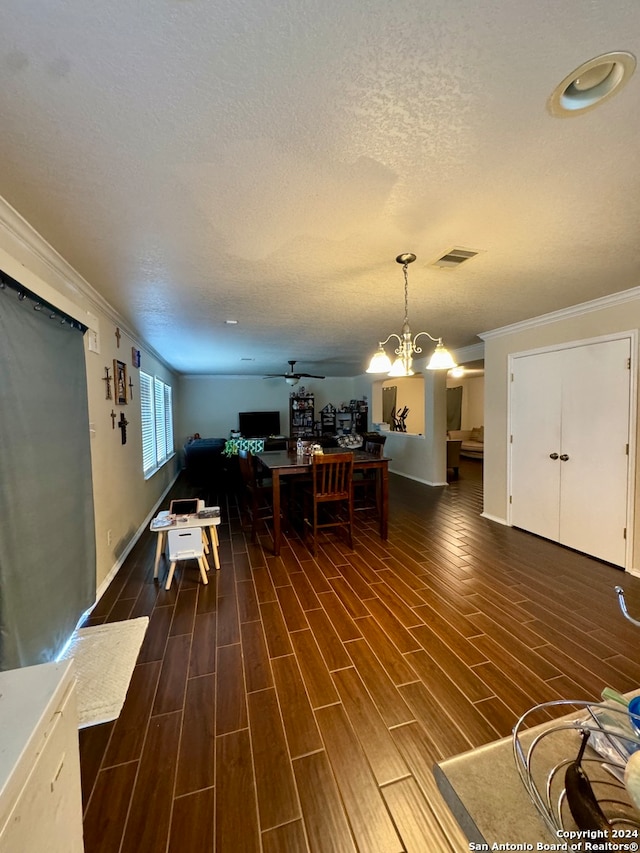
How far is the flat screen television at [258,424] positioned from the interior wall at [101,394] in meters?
4.22

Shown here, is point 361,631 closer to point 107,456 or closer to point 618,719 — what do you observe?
point 618,719

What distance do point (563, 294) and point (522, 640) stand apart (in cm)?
266

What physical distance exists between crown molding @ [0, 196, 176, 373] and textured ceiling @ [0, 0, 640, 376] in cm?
7

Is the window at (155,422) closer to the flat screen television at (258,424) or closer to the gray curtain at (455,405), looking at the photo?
the flat screen television at (258,424)

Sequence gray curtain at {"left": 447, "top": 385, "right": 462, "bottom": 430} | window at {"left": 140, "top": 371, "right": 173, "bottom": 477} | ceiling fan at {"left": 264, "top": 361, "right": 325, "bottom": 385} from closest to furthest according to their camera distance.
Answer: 1. window at {"left": 140, "top": 371, "right": 173, "bottom": 477}
2. ceiling fan at {"left": 264, "top": 361, "right": 325, "bottom": 385}
3. gray curtain at {"left": 447, "top": 385, "right": 462, "bottom": 430}

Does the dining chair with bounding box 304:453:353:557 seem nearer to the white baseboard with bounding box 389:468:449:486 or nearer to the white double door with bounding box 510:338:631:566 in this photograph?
the white double door with bounding box 510:338:631:566

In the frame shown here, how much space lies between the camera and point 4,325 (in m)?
1.47

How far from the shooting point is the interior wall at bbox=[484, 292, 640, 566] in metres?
3.11

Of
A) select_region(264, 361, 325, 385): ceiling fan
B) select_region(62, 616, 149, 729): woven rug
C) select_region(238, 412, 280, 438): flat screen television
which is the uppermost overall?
select_region(264, 361, 325, 385): ceiling fan

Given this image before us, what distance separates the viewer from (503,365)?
4.00 meters

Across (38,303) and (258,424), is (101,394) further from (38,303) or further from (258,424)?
(258,424)

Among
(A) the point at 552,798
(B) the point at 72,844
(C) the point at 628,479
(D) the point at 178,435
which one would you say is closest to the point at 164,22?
(A) the point at 552,798

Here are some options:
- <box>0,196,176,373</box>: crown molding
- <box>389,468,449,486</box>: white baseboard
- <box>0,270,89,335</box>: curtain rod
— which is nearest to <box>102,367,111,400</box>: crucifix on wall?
<box>0,196,176,373</box>: crown molding

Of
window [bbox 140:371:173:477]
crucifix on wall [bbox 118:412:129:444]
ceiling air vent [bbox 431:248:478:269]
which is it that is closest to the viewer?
ceiling air vent [bbox 431:248:478:269]
